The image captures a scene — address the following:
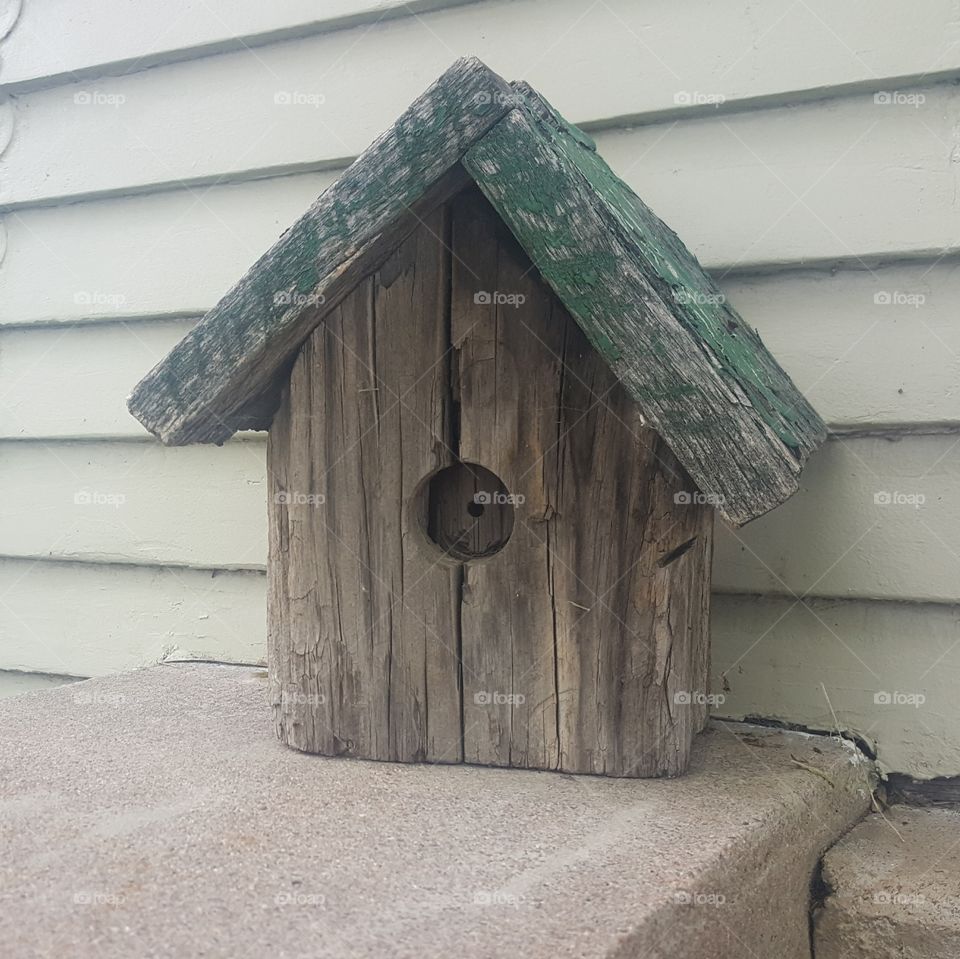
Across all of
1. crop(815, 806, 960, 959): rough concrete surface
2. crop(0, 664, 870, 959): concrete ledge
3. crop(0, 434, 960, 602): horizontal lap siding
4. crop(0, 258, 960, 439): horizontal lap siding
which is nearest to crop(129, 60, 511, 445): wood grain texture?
crop(0, 664, 870, 959): concrete ledge

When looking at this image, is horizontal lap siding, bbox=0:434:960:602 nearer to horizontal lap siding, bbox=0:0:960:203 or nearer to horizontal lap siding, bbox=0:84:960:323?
horizontal lap siding, bbox=0:84:960:323

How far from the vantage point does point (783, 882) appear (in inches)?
65.7

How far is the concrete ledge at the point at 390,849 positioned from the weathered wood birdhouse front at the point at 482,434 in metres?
0.14

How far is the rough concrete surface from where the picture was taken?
173 cm

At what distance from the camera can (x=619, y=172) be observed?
7.84 feet

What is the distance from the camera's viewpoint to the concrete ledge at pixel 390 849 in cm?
116

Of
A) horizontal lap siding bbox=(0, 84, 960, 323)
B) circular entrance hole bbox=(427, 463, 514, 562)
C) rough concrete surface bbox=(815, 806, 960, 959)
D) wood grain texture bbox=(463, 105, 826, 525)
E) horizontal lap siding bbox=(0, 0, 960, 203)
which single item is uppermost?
horizontal lap siding bbox=(0, 0, 960, 203)

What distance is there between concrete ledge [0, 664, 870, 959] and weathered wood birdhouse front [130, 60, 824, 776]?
0.47ft

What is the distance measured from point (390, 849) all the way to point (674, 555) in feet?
2.32

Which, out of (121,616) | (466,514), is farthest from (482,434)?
(121,616)

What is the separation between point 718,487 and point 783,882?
27.6 inches

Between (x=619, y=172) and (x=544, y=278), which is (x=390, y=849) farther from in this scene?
(x=619, y=172)

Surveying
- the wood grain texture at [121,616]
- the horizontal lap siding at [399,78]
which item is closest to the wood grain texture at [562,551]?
the horizontal lap siding at [399,78]

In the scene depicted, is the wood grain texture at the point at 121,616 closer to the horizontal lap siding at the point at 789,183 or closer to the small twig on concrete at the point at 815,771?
the horizontal lap siding at the point at 789,183
